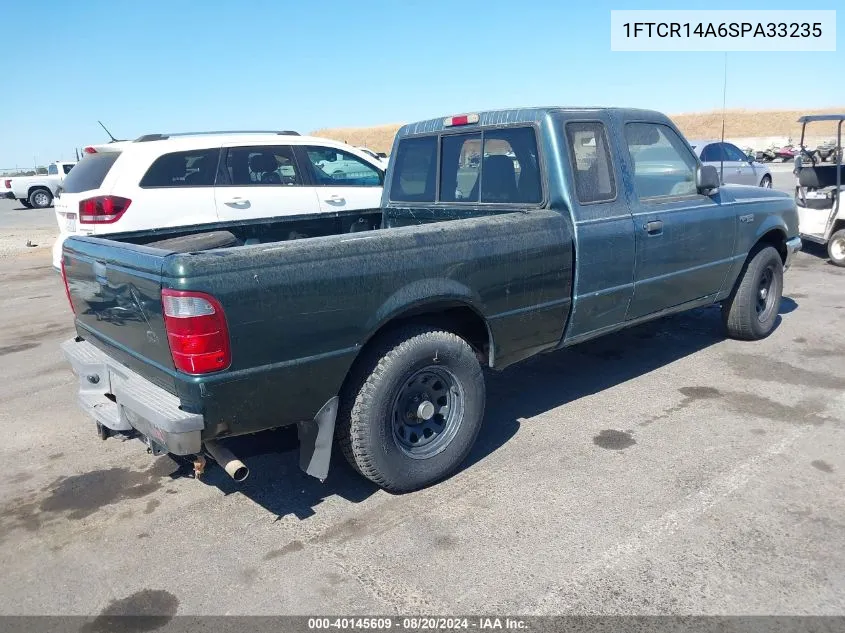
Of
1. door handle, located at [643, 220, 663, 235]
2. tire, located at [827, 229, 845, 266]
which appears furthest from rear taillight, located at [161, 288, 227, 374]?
tire, located at [827, 229, 845, 266]

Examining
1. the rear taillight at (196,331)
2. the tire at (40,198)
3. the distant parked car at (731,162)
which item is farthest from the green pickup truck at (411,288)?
the tire at (40,198)

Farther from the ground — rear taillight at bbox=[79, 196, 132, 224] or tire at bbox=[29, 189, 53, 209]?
tire at bbox=[29, 189, 53, 209]

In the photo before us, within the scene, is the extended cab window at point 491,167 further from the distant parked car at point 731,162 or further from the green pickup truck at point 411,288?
the distant parked car at point 731,162

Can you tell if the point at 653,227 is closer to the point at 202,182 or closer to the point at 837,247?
the point at 202,182

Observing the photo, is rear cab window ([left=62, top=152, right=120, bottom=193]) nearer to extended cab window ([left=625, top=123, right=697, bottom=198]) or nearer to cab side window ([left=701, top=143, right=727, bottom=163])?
extended cab window ([left=625, top=123, right=697, bottom=198])

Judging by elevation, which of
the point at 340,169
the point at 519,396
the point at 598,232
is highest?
the point at 340,169

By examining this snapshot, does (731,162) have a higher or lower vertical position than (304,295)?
higher

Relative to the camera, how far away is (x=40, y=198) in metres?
26.8

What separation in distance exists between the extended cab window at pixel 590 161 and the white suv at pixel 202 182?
2.89m

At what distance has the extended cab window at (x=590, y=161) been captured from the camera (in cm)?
410

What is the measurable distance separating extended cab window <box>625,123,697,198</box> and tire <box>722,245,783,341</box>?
112 centimetres

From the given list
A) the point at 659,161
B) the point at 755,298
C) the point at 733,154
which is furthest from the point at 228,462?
the point at 733,154

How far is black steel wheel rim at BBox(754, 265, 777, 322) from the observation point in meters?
5.84

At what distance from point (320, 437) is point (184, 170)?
194 inches
